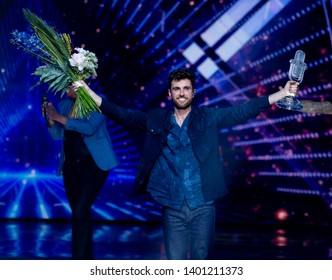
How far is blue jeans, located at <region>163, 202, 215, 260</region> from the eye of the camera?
11.2 ft

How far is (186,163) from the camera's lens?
3.43 m

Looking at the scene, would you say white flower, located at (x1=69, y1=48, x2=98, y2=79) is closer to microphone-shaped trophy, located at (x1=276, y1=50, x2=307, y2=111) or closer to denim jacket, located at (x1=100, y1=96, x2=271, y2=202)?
denim jacket, located at (x1=100, y1=96, x2=271, y2=202)

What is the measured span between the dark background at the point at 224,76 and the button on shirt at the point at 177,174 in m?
4.37

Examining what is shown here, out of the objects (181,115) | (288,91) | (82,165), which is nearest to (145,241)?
(82,165)

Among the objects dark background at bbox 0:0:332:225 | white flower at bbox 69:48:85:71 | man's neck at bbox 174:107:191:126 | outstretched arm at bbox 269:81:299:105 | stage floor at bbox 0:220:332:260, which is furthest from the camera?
dark background at bbox 0:0:332:225

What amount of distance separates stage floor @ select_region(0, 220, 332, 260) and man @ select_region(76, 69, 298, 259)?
76.8 inches

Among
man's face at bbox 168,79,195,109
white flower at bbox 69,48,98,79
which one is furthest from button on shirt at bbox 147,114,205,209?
white flower at bbox 69,48,98,79

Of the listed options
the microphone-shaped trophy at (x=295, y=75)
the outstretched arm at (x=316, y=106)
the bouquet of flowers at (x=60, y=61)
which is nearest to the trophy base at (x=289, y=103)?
the microphone-shaped trophy at (x=295, y=75)

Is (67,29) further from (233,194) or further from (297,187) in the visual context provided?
(297,187)

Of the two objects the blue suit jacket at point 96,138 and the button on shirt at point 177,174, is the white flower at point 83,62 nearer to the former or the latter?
the button on shirt at point 177,174

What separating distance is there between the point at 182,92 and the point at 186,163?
14.9 inches

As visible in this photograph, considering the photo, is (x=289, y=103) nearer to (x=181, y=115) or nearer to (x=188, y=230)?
(x=181, y=115)
